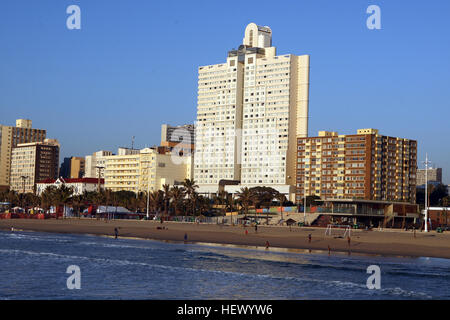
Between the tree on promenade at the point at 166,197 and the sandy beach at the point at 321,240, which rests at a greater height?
the tree on promenade at the point at 166,197

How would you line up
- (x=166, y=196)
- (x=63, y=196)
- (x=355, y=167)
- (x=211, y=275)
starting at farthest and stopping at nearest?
(x=355, y=167) < (x=166, y=196) < (x=63, y=196) < (x=211, y=275)

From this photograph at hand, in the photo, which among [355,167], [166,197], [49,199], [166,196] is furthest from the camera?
[355,167]

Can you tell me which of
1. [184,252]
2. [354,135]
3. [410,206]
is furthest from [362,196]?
[184,252]

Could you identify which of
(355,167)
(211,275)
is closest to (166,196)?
(355,167)

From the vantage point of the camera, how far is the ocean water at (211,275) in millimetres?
38312

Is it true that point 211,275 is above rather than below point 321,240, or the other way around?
below

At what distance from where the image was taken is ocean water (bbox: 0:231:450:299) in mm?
38312

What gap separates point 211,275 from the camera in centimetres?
4644

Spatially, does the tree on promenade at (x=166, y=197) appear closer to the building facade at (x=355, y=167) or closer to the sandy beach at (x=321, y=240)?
the building facade at (x=355, y=167)

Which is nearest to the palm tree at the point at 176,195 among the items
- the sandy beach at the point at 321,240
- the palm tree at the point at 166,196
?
the palm tree at the point at 166,196

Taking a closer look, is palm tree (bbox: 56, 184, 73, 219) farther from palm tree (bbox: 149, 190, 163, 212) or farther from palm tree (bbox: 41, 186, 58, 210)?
palm tree (bbox: 149, 190, 163, 212)

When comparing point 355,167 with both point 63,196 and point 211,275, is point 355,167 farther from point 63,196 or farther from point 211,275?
point 211,275

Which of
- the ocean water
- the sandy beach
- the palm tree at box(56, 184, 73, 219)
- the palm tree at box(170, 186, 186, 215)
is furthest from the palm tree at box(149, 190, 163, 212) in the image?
the ocean water
